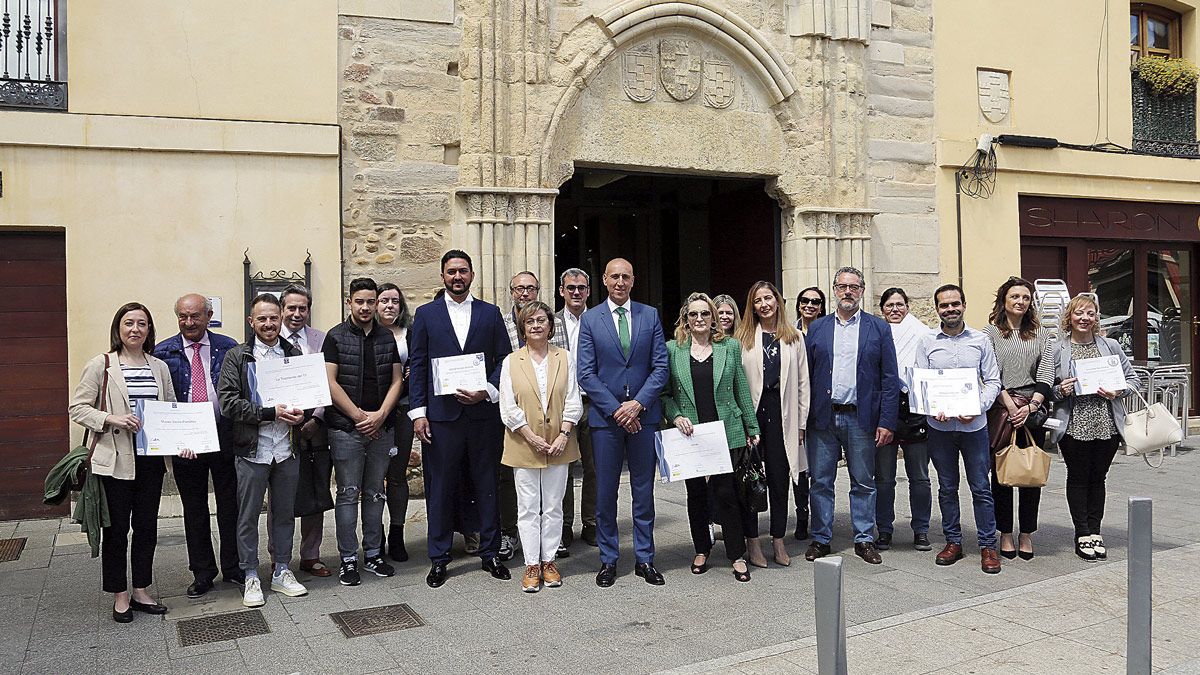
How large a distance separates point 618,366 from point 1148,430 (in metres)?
3.41

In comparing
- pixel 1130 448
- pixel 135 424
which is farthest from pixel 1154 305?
pixel 135 424

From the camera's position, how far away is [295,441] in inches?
219

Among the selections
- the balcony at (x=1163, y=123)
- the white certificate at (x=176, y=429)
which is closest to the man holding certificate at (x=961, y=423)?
the white certificate at (x=176, y=429)

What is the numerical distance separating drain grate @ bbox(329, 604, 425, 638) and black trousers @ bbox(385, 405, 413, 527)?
1114 millimetres

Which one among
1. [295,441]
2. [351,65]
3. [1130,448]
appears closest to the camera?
[295,441]

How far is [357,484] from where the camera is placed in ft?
19.2

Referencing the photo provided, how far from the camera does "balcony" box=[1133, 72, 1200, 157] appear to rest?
12.2m

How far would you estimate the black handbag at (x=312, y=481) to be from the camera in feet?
18.9

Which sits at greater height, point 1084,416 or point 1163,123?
point 1163,123

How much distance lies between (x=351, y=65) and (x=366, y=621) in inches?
203

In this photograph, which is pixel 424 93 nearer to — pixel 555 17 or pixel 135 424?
pixel 555 17

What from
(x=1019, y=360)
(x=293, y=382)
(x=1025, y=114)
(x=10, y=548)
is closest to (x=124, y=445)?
(x=293, y=382)

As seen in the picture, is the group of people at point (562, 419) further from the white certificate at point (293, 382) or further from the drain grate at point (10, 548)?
the drain grate at point (10, 548)

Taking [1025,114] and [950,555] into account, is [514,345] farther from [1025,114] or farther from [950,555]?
[1025,114]
